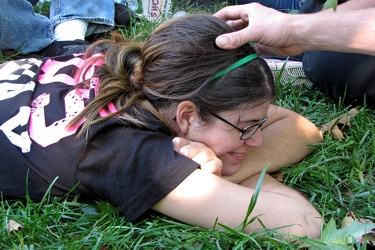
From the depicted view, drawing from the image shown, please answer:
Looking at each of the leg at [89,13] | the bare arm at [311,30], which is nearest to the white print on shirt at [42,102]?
the bare arm at [311,30]

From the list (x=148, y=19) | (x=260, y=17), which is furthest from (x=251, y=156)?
(x=148, y=19)

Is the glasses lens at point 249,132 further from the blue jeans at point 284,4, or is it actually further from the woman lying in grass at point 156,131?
the blue jeans at point 284,4

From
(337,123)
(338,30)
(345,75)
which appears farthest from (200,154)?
(345,75)

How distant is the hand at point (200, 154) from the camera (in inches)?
70.5

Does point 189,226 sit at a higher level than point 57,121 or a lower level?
lower

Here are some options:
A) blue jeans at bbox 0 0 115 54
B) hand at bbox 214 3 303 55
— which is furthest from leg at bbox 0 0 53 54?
hand at bbox 214 3 303 55

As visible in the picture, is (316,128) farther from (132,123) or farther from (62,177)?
(62,177)

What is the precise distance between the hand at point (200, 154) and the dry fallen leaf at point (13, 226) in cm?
60

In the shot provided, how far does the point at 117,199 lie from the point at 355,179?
100 cm

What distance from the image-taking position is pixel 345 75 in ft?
8.90

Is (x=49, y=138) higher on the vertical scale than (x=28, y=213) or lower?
higher

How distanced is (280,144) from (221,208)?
2.25ft

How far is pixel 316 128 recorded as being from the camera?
2.39 meters

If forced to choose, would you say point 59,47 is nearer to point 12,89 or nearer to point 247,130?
point 12,89
